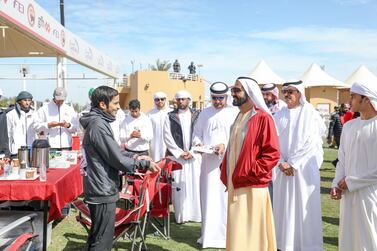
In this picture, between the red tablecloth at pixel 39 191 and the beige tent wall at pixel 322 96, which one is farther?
the beige tent wall at pixel 322 96

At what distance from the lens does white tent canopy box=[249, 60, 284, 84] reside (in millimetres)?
24609

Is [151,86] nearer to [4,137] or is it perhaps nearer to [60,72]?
[60,72]

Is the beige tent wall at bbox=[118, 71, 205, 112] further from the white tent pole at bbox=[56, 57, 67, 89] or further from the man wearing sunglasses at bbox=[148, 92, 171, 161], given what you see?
the man wearing sunglasses at bbox=[148, 92, 171, 161]

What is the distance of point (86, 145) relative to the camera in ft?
11.1

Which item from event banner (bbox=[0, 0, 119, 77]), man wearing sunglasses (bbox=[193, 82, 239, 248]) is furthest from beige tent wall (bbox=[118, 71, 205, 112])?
man wearing sunglasses (bbox=[193, 82, 239, 248])

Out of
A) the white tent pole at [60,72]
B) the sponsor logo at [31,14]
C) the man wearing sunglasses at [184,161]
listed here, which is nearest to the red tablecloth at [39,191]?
the man wearing sunglasses at [184,161]

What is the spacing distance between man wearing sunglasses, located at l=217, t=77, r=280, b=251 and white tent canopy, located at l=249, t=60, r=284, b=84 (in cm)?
2119

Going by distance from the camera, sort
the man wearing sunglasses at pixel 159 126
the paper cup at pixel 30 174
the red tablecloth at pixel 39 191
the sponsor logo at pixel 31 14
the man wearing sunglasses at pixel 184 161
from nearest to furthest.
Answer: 1. the red tablecloth at pixel 39 191
2. the paper cup at pixel 30 174
3. the man wearing sunglasses at pixel 184 161
4. the sponsor logo at pixel 31 14
5. the man wearing sunglasses at pixel 159 126

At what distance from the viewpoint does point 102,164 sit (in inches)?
132

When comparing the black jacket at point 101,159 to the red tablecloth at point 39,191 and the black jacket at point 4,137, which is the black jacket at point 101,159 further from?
the black jacket at point 4,137

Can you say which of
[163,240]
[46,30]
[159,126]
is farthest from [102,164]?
A: [46,30]

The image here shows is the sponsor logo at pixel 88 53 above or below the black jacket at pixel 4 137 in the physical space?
above

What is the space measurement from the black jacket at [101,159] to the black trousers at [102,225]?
0.07m

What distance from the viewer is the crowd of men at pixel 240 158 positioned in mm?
3453
